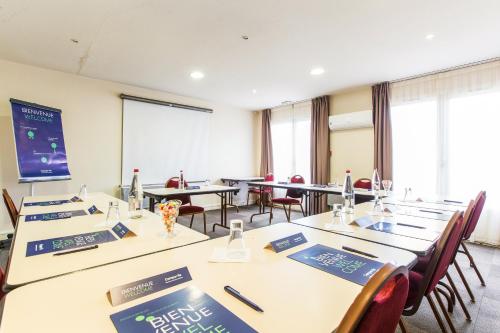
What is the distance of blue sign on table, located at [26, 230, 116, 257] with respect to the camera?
45.1 inches

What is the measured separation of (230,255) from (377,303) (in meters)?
0.69

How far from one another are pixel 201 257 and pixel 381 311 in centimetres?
74

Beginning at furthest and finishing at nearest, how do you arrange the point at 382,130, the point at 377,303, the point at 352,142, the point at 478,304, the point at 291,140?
the point at 291,140
the point at 352,142
the point at 382,130
the point at 478,304
the point at 377,303

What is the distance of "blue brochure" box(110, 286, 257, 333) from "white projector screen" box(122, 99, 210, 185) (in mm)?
4343

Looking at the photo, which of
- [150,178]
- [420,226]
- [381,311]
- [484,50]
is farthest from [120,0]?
[484,50]

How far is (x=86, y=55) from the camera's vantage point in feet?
11.0

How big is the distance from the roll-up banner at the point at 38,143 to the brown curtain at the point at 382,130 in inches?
196

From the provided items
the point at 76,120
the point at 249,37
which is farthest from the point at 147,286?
the point at 76,120

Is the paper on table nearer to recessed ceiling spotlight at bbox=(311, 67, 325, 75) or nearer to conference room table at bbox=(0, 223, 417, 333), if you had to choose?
conference room table at bbox=(0, 223, 417, 333)

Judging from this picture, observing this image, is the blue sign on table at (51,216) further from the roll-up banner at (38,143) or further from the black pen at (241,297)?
the roll-up banner at (38,143)

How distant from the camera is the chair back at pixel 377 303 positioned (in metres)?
0.47

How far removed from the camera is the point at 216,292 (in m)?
0.80

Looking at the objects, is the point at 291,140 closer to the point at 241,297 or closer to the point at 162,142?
the point at 162,142

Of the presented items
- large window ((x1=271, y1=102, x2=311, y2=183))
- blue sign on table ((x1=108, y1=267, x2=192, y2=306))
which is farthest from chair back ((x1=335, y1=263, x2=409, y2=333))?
large window ((x1=271, y1=102, x2=311, y2=183))
